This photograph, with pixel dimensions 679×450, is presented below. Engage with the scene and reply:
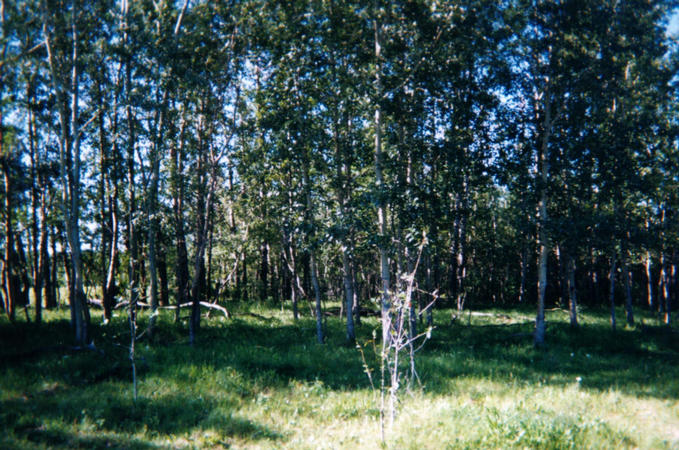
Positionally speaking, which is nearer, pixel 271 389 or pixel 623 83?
pixel 271 389

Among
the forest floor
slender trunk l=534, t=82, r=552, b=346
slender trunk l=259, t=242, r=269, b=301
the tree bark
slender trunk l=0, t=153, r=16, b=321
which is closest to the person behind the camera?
the forest floor

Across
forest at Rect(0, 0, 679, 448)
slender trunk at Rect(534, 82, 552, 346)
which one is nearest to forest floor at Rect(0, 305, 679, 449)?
forest at Rect(0, 0, 679, 448)

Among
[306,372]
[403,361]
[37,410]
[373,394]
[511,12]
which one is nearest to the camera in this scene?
[37,410]

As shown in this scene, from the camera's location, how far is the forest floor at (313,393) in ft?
19.0

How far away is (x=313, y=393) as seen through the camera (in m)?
7.97

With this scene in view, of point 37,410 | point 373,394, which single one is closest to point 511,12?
point 373,394

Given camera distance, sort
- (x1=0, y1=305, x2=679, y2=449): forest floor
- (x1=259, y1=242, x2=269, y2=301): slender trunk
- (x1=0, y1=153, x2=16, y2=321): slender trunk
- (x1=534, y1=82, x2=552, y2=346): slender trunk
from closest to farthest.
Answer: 1. (x1=0, y1=305, x2=679, y2=449): forest floor
2. (x1=0, y1=153, x2=16, y2=321): slender trunk
3. (x1=534, y1=82, x2=552, y2=346): slender trunk
4. (x1=259, y1=242, x2=269, y2=301): slender trunk

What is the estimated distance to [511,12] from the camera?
1205 centimetres

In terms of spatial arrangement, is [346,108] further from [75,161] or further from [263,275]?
[263,275]

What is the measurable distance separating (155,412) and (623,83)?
60.6 ft

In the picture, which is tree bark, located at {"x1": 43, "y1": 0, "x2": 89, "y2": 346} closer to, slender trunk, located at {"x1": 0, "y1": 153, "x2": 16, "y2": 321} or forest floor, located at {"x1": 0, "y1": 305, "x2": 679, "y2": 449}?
forest floor, located at {"x1": 0, "y1": 305, "x2": 679, "y2": 449}

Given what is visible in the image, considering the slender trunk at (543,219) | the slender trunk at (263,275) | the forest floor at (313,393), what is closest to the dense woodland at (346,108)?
the slender trunk at (543,219)

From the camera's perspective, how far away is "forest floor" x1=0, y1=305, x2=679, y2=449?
5777 millimetres

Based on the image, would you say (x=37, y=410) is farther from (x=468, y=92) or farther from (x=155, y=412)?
(x=468, y=92)
